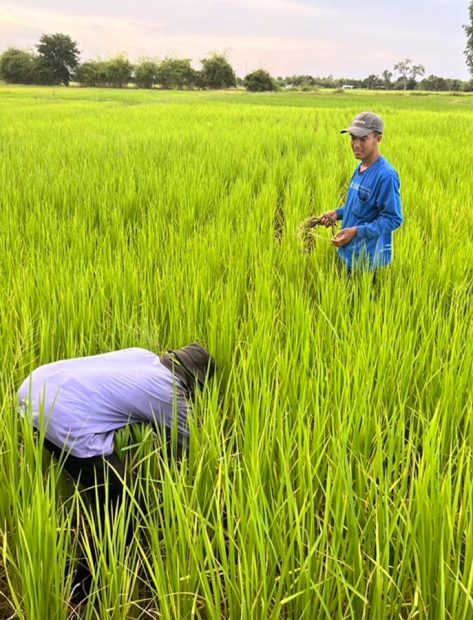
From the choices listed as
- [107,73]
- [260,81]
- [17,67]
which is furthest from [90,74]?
[260,81]

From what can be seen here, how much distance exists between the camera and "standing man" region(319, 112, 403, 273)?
7.46 feet

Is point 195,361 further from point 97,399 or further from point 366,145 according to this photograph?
point 366,145

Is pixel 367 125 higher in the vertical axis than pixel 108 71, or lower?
lower

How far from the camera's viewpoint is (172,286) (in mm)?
2002

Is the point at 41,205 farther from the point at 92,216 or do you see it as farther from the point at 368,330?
the point at 368,330

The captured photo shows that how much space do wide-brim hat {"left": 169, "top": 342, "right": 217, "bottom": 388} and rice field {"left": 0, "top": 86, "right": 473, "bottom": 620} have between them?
0.27 feet

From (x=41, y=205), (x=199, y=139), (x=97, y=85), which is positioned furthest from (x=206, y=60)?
(x=41, y=205)

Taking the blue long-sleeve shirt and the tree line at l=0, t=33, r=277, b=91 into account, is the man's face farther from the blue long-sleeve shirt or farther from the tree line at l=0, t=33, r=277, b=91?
the tree line at l=0, t=33, r=277, b=91

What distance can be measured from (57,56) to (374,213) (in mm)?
61908

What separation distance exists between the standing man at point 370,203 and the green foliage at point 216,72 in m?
59.2

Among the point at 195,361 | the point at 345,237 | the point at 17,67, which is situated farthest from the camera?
the point at 17,67

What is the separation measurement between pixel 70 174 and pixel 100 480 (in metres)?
3.96

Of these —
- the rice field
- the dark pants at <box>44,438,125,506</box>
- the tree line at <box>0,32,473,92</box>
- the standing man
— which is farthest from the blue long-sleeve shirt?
the tree line at <box>0,32,473,92</box>

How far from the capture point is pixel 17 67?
53.3 m
